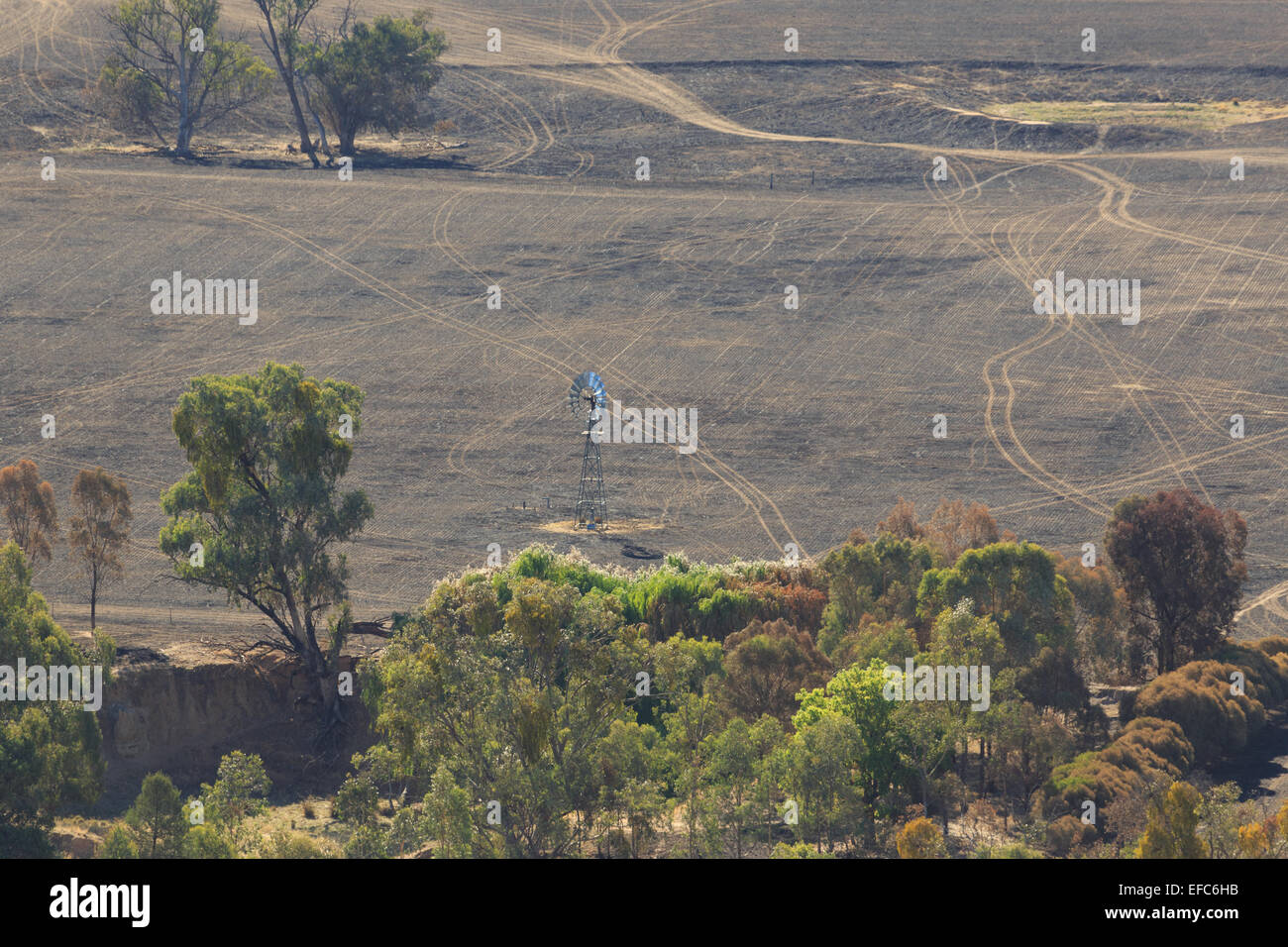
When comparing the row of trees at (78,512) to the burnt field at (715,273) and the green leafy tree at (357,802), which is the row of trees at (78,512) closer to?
the burnt field at (715,273)

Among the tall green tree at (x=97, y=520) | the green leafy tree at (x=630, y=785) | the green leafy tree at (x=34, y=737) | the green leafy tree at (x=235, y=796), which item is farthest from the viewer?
the tall green tree at (x=97, y=520)

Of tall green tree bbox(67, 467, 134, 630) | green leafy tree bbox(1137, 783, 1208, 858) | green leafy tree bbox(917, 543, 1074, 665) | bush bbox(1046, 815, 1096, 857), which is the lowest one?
Answer: bush bbox(1046, 815, 1096, 857)

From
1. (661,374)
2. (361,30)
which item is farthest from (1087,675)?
(361,30)

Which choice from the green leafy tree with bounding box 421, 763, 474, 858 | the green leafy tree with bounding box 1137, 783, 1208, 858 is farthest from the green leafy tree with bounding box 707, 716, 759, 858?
the green leafy tree with bounding box 1137, 783, 1208, 858

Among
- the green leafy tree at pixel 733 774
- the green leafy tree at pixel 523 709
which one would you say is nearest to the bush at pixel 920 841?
the green leafy tree at pixel 733 774

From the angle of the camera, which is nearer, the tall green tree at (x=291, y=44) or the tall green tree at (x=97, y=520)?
the tall green tree at (x=97, y=520)

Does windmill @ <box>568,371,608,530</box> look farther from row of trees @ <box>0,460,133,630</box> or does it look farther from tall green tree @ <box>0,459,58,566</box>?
tall green tree @ <box>0,459,58,566</box>

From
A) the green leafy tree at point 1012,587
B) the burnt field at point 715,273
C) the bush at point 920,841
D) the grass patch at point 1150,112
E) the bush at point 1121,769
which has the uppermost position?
the grass patch at point 1150,112
